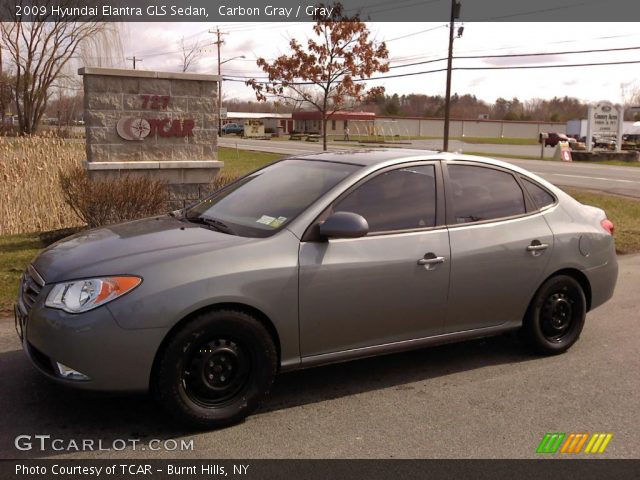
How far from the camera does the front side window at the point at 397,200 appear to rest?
164 inches

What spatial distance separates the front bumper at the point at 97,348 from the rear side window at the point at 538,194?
3.13m

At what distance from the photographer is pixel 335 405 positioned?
156 inches

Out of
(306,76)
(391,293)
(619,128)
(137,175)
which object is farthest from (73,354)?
(619,128)

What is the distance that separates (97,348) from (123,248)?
704 millimetres

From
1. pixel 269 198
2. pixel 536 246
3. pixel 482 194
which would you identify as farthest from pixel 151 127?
pixel 536 246

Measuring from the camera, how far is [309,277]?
378 cm

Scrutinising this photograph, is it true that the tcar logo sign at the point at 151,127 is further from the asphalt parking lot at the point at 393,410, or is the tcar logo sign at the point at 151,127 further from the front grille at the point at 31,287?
the front grille at the point at 31,287

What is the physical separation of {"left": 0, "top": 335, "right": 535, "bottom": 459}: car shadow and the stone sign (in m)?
4.92

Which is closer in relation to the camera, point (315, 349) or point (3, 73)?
point (315, 349)

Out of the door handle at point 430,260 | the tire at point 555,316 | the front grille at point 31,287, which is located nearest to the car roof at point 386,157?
the door handle at point 430,260

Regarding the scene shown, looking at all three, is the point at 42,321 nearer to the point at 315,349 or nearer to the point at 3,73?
the point at 315,349

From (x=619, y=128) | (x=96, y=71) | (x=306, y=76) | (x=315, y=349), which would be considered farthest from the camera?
(x=619, y=128)

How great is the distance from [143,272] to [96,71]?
20.4 ft
